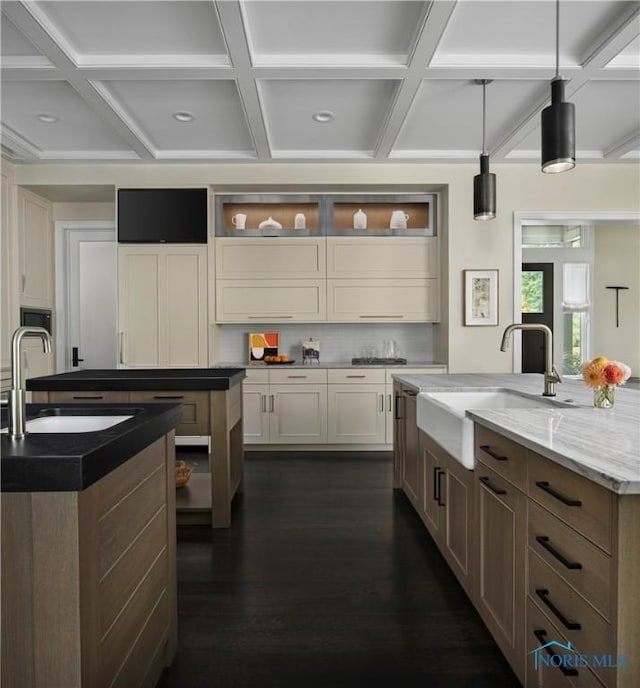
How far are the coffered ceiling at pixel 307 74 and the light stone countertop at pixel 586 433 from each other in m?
2.15

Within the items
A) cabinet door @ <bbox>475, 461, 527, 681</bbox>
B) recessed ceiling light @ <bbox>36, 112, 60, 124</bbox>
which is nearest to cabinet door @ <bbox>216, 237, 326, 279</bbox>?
recessed ceiling light @ <bbox>36, 112, 60, 124</bbox>

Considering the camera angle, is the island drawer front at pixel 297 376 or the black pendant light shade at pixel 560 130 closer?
the black pendant light shade at pixel 560 130

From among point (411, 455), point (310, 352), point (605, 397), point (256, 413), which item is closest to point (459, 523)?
point (605, 397)

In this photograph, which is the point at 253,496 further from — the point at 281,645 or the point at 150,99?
the point at 150,99

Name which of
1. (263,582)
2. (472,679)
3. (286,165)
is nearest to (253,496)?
(263,582)

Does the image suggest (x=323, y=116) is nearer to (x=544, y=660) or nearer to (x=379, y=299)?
(x=379, y=299)

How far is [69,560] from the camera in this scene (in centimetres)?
105

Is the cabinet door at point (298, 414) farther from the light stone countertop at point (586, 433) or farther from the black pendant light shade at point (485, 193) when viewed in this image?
the light stone countertop at point (586, 433)

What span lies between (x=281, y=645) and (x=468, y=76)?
3.55 metres

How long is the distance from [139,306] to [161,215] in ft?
3.21

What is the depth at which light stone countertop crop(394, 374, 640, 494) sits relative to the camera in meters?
1.12

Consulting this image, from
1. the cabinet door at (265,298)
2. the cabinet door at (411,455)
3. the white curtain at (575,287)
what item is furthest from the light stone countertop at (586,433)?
the white curtain at (575,287)

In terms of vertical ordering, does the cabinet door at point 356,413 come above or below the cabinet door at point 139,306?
below

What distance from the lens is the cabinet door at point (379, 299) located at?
5336 mm
